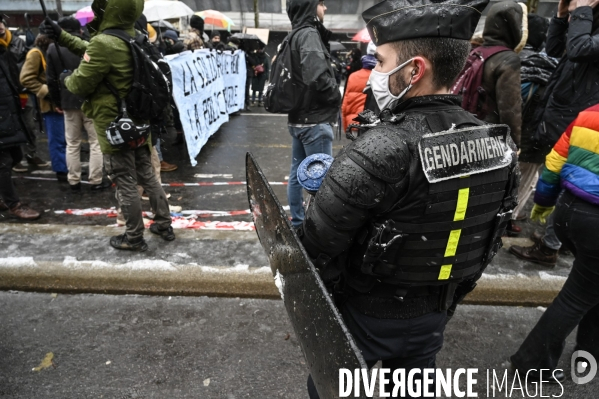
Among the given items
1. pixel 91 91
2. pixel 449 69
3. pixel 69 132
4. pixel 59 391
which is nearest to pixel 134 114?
pixel 91 91

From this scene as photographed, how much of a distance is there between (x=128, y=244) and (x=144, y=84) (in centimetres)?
130

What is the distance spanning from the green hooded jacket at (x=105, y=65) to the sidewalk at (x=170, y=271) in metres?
0.89

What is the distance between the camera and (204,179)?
6.11 m

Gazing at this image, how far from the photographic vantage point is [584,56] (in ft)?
9.50

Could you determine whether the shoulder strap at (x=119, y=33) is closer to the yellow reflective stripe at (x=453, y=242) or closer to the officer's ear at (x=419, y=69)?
the officer's ear at (x=419, y=69)

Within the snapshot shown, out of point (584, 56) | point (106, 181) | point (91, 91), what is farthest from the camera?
point (106, 181)

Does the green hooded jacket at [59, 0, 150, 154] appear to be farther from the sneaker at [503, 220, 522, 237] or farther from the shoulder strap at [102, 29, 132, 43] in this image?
the sneaker at [503, 220, 522, 237]

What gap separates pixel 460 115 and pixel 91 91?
2881 mm

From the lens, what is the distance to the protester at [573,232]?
2.02m

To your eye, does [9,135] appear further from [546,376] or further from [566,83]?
[566,83]

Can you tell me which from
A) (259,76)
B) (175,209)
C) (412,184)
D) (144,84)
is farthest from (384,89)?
(259,76)

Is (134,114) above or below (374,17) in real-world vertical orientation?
below

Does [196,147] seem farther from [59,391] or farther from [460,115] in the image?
[460,115]

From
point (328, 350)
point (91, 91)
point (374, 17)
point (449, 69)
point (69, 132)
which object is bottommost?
point (69, 132)
